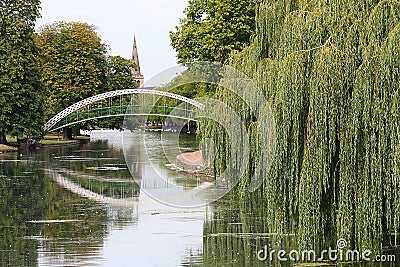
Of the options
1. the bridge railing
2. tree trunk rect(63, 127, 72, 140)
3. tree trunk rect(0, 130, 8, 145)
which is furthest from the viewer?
tree trunk rect(63, 127, 72, 140)

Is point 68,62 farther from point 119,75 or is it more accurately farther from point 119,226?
point 119,226

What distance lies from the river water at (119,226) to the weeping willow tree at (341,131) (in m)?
0.87

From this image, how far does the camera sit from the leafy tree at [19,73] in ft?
166

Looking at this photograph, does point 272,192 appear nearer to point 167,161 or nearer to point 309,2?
point 309,2

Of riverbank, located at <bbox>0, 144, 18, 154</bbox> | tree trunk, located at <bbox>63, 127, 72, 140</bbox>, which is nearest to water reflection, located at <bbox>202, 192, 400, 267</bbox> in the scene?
riverbank, located at <bbox>0, 144, 18, 154</bbox>

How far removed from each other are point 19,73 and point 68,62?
17.3 metres

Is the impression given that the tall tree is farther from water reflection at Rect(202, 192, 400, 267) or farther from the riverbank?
water reflection at Rect(202, 192, 400, 267)

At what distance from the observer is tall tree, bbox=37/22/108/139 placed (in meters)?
67.3

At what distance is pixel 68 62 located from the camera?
68.0m

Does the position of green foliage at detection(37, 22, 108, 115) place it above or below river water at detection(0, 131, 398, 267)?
above

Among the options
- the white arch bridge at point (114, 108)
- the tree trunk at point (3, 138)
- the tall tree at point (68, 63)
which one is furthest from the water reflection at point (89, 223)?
the tall tree at point (68, 63)

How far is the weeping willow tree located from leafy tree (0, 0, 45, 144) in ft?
133

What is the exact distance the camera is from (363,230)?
33.9 feet

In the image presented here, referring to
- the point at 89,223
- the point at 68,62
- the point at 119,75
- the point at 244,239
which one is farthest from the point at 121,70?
the point at 244,239
